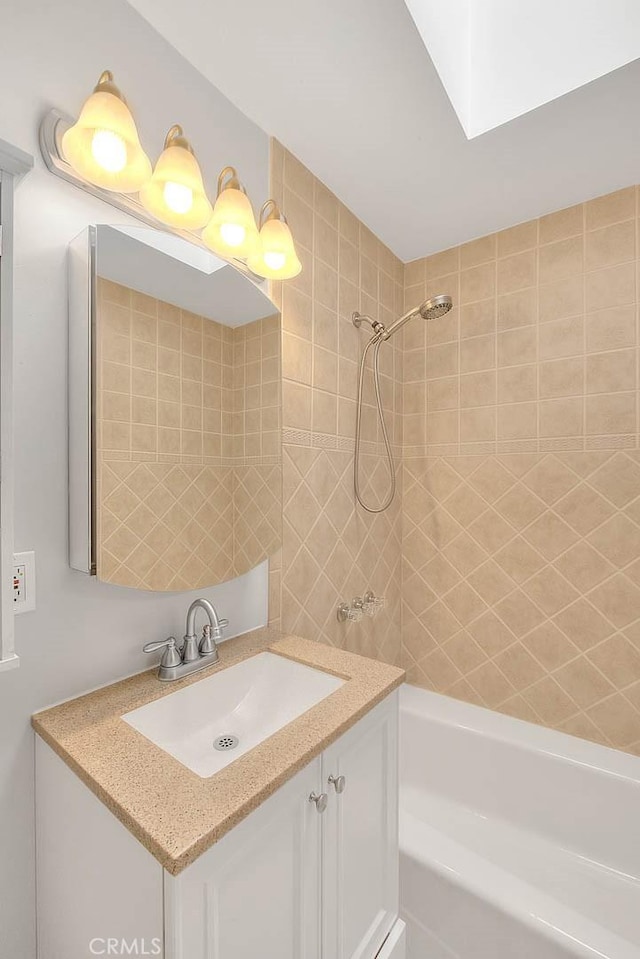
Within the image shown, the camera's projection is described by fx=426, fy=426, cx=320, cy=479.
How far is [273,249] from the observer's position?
49.3 inches

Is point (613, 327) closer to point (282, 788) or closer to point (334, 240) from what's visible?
point (334, 240)

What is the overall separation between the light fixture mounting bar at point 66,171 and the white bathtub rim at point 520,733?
2.04 m

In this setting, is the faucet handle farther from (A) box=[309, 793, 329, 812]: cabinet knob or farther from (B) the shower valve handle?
(B) the shower valve handle

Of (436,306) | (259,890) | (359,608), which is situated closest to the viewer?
(259,890)

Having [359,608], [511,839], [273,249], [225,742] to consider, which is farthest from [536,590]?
[273,249]

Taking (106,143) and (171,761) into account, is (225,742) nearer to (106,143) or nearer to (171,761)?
(171,761)

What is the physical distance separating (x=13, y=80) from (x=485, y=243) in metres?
1.78

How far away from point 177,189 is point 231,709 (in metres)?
1.31

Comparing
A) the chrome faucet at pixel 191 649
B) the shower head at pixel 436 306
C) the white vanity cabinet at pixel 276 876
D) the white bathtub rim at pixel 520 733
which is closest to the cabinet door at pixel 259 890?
the white vanity cabinet at pixel 276 876

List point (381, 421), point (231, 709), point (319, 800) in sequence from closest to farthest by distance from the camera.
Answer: point (319, 800), point (231, 709), point (381, 421)

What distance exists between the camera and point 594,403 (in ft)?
5.51

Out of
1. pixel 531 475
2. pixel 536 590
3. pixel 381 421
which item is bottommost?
pixel 536 590

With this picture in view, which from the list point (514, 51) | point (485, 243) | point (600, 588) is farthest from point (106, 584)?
point (485, 243)

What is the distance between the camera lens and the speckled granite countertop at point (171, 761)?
0.61 metres
